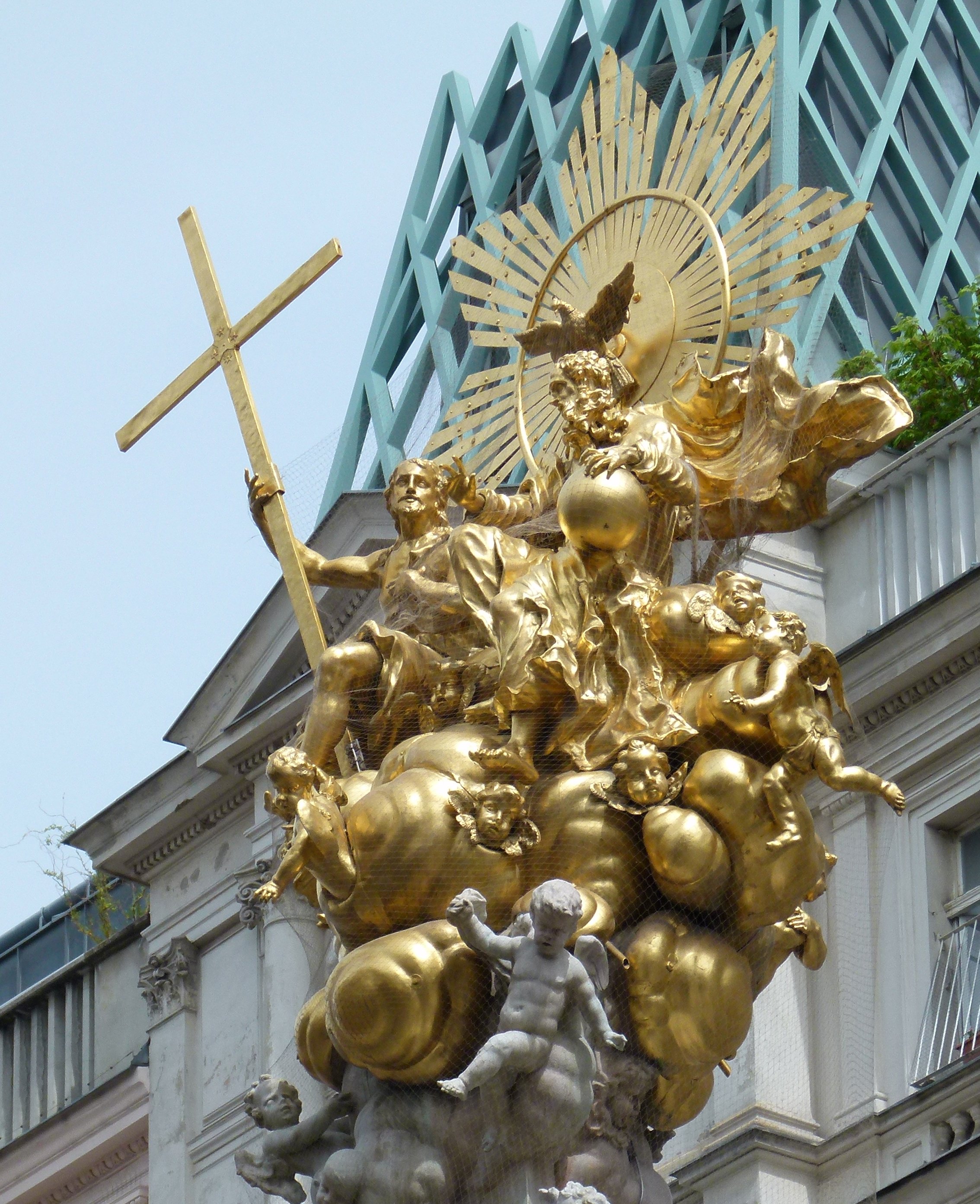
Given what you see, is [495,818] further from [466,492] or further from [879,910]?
[879,910]

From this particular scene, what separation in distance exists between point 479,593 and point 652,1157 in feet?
4.77

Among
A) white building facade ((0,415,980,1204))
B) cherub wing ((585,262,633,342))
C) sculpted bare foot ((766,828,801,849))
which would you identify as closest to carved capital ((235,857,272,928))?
white building facade ((0,415,980,1204))

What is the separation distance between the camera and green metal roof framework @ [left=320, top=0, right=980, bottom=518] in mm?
22156

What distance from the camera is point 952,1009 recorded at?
14008 millimetres

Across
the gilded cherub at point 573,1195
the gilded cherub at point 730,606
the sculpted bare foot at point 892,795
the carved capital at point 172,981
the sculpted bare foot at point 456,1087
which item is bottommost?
the gilded cherub at point 573,1195

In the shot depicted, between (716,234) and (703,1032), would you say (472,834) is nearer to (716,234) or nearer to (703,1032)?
(703,1032)

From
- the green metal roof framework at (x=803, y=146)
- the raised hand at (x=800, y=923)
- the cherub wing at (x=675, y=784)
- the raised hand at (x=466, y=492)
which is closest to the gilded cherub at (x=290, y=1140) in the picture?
the cherub wing at (x=675, y=784)

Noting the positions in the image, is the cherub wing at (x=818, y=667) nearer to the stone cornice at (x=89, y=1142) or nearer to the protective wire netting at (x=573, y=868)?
the protective wire netting at (x=573, y=868)

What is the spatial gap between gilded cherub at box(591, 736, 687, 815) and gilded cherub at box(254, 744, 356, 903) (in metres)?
0.60

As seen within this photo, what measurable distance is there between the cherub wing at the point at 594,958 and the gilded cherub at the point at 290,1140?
696mm

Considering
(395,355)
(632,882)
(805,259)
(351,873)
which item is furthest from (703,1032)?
(395,355)

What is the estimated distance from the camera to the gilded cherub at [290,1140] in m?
7.33

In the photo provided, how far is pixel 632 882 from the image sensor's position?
23.7 ft

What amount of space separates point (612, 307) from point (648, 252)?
1.01 feet
